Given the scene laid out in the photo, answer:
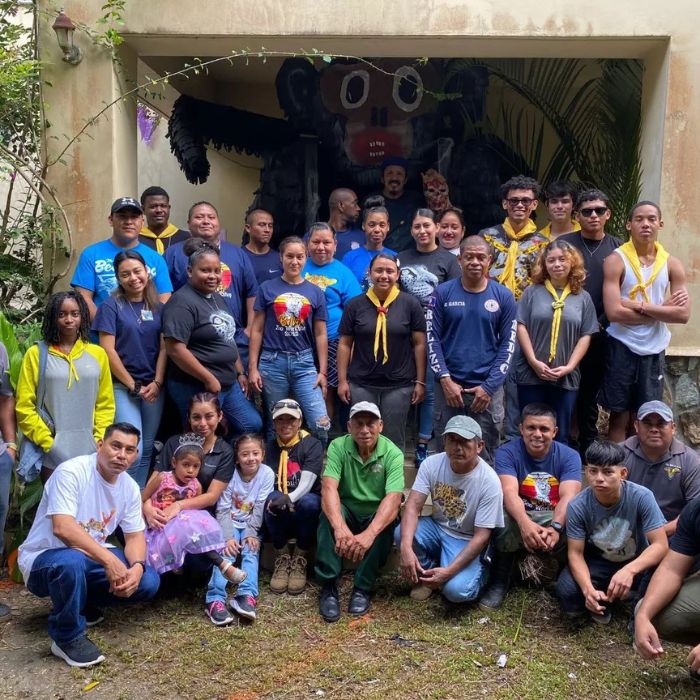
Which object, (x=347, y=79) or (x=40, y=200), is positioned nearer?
(x=40, y=200)

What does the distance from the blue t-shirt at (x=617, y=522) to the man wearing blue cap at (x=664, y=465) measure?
0.59ft

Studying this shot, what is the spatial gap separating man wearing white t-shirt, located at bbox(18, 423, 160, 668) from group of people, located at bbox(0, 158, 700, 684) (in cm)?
1

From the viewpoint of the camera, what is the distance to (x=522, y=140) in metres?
8.46

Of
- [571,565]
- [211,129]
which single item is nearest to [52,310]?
[571,565]

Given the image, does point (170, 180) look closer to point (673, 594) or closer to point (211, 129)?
point (211, 129)

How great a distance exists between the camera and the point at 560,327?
4.77 metres

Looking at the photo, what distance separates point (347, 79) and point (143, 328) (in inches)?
174

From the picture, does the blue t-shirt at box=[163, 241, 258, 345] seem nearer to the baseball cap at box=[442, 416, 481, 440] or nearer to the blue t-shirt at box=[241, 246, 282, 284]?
the blue t-shirt at box=[241, 246, 282, 284]

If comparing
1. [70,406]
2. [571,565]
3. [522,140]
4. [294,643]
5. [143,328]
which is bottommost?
[294,643]

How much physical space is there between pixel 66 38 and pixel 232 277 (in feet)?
6.87

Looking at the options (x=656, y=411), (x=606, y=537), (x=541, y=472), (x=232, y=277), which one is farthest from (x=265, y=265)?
(x=606, y=537)

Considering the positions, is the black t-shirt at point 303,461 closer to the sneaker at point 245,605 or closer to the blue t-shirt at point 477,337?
the sneaker at point 245,605

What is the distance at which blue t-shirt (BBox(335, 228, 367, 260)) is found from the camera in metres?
5.94

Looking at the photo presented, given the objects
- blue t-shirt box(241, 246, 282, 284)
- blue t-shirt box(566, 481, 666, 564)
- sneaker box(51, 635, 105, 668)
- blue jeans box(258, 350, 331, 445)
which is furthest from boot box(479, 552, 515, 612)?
blue t-shirt box(241, 246, 282, 284)
